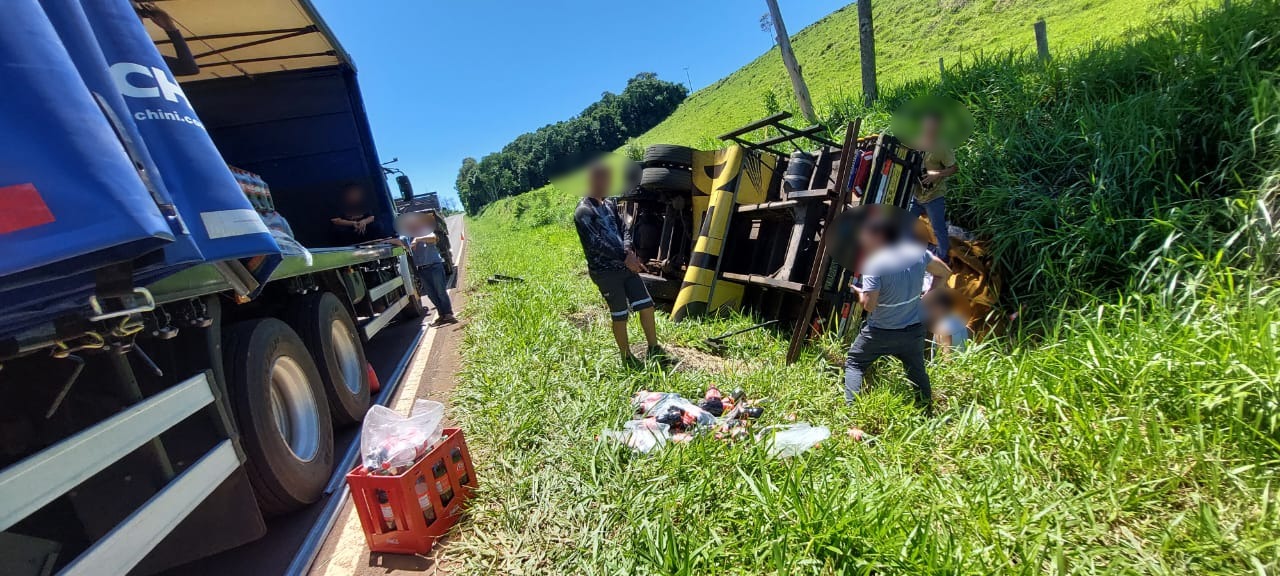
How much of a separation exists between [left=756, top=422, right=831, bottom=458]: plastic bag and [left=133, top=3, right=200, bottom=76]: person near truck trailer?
3963 millimetres

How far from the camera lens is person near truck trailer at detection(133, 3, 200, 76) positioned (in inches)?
134

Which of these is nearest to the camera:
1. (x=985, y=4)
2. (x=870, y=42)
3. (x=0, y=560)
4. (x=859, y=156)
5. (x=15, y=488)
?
(x=15, y=488)

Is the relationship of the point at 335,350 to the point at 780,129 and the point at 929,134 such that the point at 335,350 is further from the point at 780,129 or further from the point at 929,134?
the point at 929,134

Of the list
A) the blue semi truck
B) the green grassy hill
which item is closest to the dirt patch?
the blue semi truck

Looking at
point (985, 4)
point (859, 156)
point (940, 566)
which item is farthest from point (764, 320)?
point (985, 4)

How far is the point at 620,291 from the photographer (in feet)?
13.4

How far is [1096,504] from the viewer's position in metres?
2.05

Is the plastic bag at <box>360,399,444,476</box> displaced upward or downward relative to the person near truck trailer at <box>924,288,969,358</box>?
upward

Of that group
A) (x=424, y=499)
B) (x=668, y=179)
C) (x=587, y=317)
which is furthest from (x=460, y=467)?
(x=668, y=179)

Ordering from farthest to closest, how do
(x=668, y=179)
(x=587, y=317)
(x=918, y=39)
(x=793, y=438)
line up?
(x=918, y=39) → (x=587, y=317) → (x=668, y=179) → (x=793, y=438)

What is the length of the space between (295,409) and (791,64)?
999cm

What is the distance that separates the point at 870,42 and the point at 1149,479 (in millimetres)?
8640

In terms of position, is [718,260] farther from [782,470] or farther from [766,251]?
Result: [782,470]

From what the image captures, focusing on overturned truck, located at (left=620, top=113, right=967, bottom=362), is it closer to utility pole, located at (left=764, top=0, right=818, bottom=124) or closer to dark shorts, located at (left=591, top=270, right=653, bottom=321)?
dark shorts, located at (left=591, top=270, right=653, bottom=321)
